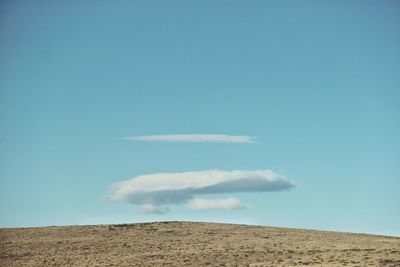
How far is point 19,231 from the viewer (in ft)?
258

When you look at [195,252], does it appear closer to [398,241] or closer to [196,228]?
[196,228]

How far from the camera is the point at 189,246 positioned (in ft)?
211

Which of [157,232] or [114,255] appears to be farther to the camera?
[157,232]

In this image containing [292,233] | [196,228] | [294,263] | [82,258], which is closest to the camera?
[294,263]

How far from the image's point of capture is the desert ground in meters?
53.7

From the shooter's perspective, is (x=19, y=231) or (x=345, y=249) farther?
(x=19, y=231)

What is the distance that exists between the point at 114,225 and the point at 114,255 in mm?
18602

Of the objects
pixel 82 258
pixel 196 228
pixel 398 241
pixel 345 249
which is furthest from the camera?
pixel 196 228

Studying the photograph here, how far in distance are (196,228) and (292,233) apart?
→ 469 inches

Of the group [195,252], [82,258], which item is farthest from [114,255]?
[195,252]

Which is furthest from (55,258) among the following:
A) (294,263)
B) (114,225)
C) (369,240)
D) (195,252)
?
(369,240)

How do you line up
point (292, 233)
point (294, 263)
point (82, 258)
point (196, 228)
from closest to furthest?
point (294, 263) → point (82, 258) → point (292, 233) → point (196, 228)

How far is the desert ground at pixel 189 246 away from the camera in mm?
53741

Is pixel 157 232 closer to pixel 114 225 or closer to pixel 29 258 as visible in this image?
pixel 114 225
